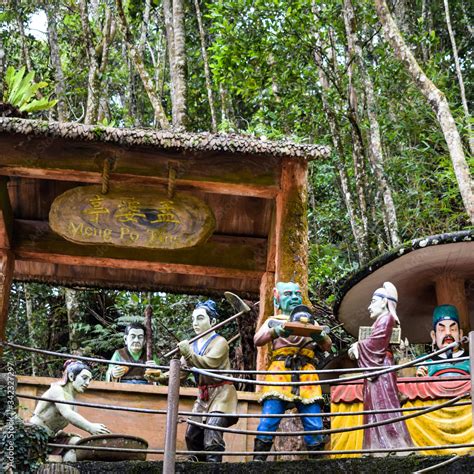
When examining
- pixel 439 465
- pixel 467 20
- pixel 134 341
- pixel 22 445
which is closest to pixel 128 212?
pixel 134 341

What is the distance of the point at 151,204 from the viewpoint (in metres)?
10.0

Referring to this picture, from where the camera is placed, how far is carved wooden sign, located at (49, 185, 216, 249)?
9875 millimetres

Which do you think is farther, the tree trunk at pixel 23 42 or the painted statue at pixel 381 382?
the tree trunk at pixel 23 42

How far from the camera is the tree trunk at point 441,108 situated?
10.6 meters

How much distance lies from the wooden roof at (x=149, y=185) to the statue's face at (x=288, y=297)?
4.86ft

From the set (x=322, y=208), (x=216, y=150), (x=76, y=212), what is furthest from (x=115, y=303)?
(x=216, y=150)

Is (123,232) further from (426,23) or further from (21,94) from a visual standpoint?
(426,23)

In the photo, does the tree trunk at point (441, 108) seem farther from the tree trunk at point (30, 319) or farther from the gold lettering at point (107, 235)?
the tree trunk at point (30, 319)

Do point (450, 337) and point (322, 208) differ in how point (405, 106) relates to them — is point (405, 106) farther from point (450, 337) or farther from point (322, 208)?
point (450, 337)

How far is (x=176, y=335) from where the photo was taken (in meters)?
14.6

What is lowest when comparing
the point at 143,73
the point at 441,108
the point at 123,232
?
the point at 123,232

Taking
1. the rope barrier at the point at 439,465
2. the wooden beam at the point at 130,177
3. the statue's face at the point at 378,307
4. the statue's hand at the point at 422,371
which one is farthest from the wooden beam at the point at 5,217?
the rope barrier at the point at 439,465

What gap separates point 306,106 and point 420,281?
640cm

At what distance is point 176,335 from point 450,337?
6.37 meters
